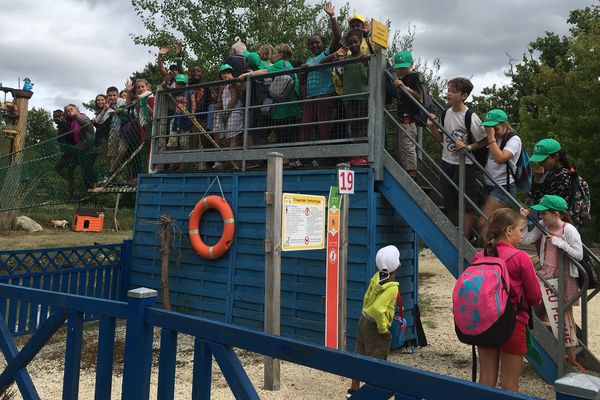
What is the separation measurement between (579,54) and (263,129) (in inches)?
430

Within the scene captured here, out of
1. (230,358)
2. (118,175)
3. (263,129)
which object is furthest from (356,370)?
(118,175)

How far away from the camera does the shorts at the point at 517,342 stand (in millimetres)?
3510

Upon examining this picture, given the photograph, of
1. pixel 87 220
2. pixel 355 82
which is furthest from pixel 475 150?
pixel 87 220

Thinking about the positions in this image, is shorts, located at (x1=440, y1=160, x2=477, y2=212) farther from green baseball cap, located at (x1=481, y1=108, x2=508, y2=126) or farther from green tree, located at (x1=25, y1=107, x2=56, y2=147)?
green tree, located at (x1=25, y1=107, x2=56, y2=147)

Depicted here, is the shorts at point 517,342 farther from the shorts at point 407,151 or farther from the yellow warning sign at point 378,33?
the yellow warning sign at point 378,33

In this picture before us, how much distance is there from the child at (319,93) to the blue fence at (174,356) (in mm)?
4673

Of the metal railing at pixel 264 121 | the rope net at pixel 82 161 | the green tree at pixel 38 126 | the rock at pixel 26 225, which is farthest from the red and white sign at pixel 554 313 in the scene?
the green tree at pixel 38 126

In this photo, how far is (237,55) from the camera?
835 centimetres

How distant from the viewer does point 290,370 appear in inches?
242

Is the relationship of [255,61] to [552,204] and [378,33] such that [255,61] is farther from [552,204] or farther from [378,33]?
[552,204]

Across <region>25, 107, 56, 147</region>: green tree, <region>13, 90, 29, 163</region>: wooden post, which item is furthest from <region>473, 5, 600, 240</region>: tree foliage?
<region>25, 107, 56, 147</region>: green tree

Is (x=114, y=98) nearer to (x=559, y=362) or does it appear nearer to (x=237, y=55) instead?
(x=237, y=55)

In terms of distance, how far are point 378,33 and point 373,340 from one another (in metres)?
3.46

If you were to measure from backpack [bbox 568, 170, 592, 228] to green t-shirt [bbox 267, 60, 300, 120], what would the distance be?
359cm
